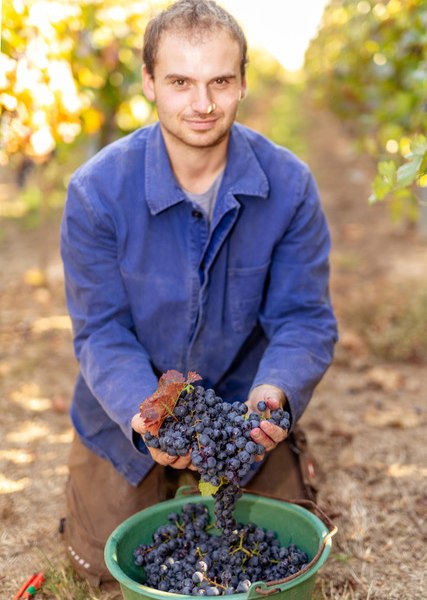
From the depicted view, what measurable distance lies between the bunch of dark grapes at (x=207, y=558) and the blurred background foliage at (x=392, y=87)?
1096mm

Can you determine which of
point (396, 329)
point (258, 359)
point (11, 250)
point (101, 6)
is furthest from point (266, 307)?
point (11, 250)

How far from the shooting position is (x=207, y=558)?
7.11 ft

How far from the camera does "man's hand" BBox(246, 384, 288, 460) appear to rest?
2.08m

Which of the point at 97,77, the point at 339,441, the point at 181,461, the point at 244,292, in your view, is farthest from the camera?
the point at 97,77

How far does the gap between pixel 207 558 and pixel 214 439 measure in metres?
0.38

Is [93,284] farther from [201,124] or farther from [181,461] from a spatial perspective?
[181,461]

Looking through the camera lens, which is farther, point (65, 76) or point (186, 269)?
point (65, 76)

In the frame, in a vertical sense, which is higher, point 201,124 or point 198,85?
point 198,85

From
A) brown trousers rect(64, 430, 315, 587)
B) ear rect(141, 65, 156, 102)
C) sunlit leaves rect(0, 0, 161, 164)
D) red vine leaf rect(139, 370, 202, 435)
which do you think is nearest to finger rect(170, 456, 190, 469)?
red vine leaf rect(139, 370, 202, 435)

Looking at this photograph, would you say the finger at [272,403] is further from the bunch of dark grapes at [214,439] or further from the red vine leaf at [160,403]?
the red vine leaf at [160,403]

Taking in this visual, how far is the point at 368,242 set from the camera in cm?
754

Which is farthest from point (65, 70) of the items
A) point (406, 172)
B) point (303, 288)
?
point (406, 172)

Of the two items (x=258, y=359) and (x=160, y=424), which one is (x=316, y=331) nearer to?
(x=258, y=359)

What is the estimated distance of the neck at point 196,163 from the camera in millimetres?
2607
